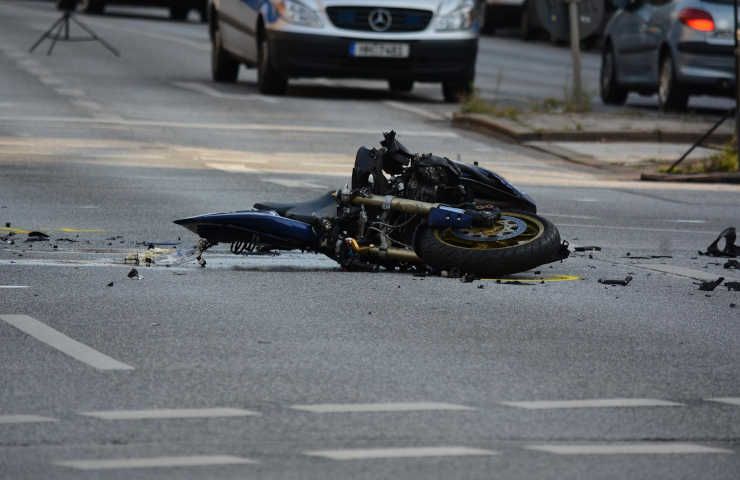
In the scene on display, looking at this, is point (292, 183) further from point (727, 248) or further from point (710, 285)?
point (710, 285)

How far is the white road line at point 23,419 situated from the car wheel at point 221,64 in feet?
71.3

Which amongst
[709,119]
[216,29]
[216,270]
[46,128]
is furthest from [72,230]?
[216,29]

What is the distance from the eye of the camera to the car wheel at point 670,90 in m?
24.3

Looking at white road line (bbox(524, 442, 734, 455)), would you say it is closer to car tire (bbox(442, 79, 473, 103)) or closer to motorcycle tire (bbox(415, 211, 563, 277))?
motorcycle tire (bbox(415, 211, 563, 277))

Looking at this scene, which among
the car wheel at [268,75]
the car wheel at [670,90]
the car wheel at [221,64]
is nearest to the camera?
the car wheel at [670,90]

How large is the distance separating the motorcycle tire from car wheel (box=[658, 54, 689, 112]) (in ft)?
46.6

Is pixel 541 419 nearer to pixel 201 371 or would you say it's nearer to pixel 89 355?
pixel 201 371

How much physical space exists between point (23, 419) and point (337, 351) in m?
1.76

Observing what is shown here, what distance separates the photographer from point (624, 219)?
14.3 meters

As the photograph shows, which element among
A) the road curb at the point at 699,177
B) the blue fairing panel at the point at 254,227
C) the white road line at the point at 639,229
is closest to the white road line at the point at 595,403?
the blue fairing panel at the point at 254,227

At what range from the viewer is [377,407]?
6816 mm

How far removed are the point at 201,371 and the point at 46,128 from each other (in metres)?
13.1

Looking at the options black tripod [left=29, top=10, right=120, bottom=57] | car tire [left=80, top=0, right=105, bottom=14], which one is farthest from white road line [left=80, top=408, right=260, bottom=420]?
car tire [left=80, top=0, right=105, bottom=14]

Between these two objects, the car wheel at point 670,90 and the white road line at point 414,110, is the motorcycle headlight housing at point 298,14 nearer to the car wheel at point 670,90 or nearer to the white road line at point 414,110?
the white road line at point 414,110
